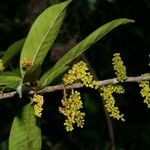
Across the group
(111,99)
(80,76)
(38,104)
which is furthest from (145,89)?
(38,104)

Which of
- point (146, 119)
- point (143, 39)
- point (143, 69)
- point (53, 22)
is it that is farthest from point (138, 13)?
point (53, 22)

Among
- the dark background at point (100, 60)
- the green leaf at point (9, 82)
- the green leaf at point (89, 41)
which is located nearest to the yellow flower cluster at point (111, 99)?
the green leaf at point (89, 41)

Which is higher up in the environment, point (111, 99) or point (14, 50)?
point (14, 50)

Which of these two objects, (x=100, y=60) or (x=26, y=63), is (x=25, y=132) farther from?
(x=100, y=60)

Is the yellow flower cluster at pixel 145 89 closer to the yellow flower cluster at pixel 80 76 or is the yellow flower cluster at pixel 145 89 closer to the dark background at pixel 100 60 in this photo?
the yellow flower cluster at pixel 80 76

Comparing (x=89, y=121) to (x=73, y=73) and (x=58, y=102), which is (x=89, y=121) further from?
(x=73, y=73)

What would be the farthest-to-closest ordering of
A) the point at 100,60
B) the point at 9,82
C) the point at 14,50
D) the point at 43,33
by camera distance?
the point at 100,60 < the point at 14,50 < the point at 43,33 < the point at 9,82

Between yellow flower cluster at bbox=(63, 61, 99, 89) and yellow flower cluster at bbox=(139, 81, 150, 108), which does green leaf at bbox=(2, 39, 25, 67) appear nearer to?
yellow flower cluster at bbox=(63, 61, 99, 89)
